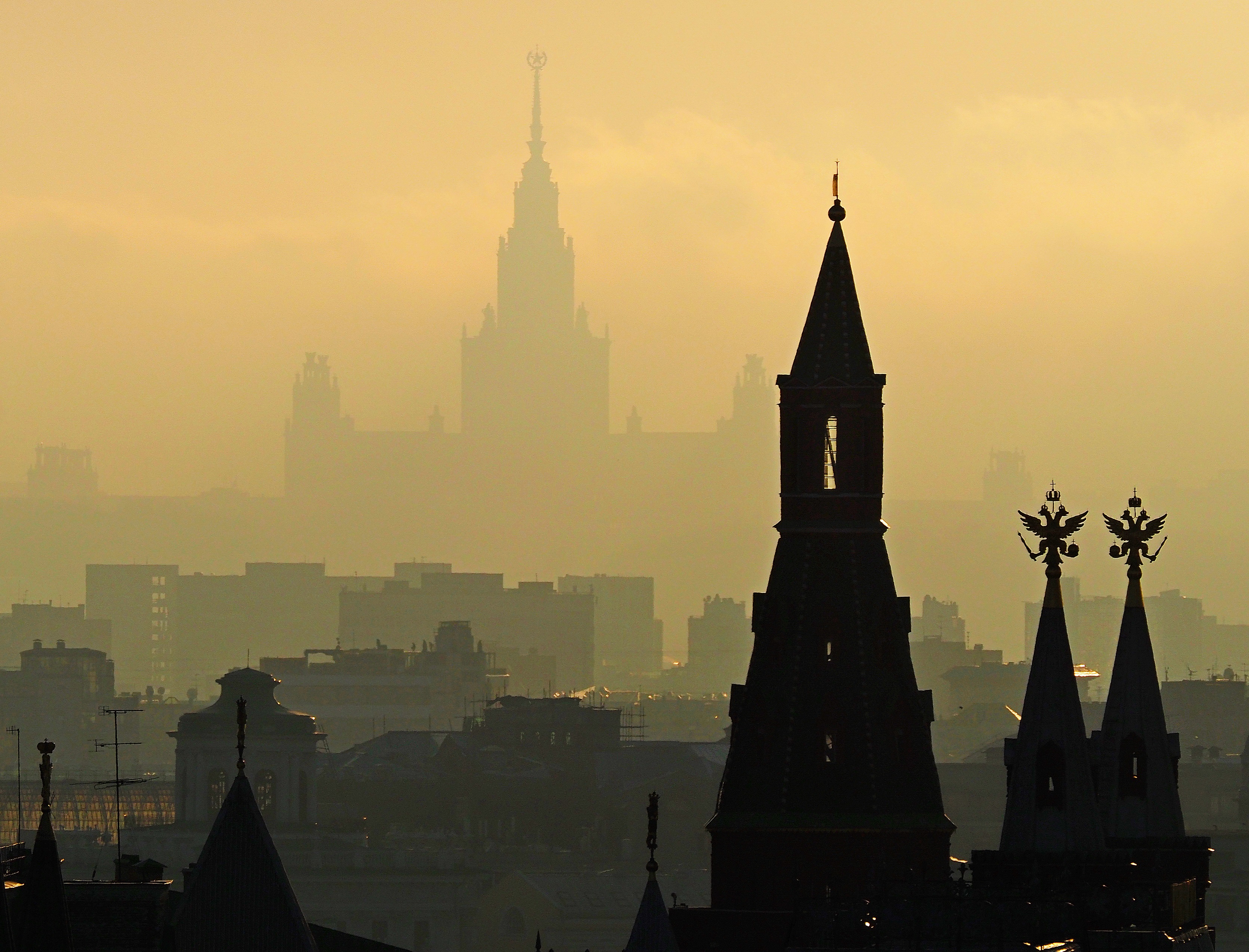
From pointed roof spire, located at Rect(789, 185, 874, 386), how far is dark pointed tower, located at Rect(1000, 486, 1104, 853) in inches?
341

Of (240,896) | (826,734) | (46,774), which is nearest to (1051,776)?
(826,734)

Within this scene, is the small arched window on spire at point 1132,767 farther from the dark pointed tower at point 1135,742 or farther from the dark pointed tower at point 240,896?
the dark pointed tower at point 240,896

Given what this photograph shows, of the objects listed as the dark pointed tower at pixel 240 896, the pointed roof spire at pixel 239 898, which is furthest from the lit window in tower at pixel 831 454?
the pointed roof spire at pixel 239 898

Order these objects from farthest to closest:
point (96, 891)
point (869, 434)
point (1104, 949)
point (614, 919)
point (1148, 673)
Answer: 1. point (614, 919)
2. point (869, 434)
3. point (1148, 673)
4. point (96, 891)
5. point (1104, 949)

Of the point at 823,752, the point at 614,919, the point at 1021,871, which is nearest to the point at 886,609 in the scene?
the point at 823,752

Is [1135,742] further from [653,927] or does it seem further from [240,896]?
[240,896]

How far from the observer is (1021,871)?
72.2 m

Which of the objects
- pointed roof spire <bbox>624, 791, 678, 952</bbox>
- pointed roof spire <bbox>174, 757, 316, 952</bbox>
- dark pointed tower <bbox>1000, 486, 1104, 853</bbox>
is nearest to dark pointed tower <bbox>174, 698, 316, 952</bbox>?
pointed roof spire <bbox>174, 757, 316, 952</bbox>

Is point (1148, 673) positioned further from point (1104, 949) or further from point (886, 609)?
point (1104, 949)

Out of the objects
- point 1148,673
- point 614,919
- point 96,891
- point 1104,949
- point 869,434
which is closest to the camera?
point 1104,949

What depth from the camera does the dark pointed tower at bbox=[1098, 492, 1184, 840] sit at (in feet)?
250

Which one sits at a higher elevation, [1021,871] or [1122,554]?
[1122,554]

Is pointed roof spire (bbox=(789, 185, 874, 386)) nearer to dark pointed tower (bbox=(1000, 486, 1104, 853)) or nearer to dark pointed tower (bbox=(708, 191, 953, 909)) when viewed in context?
dark pointed tower (bbox=(708, 191, 953, 909))

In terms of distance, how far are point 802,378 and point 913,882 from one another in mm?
15710
